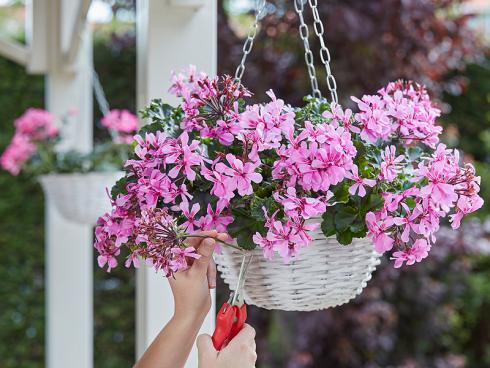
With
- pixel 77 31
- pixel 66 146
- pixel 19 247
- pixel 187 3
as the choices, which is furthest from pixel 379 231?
pixel 19 247

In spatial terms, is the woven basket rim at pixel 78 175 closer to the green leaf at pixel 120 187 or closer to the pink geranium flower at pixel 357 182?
the green leaf at pixel 120 187

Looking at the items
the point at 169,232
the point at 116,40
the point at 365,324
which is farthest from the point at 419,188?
the point at 116,40

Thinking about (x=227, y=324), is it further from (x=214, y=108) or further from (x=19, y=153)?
(x=19, y=153)

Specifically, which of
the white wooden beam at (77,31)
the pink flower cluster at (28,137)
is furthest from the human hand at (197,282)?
the pink flower cluster at (28,137)

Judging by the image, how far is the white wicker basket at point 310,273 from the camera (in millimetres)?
1102

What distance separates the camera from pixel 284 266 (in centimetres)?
110

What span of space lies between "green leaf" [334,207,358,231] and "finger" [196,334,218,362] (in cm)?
21

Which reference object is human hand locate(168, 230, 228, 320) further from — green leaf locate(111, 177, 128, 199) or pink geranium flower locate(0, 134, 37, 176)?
pink geranium flower locate(0, 134, 37, 176)

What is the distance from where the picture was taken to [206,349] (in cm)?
100

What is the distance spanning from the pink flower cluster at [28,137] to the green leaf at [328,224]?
2.07 metres

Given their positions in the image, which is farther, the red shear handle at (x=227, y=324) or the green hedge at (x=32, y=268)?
the green hedge at (x=32, y=268)

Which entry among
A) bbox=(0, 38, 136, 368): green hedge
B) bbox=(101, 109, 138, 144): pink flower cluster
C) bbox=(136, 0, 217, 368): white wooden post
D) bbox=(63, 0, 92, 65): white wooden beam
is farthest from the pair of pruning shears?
bbox=(0, 38, 136, 368): green hedge

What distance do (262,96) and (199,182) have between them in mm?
2603

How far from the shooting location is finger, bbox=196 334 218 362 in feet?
3.28
